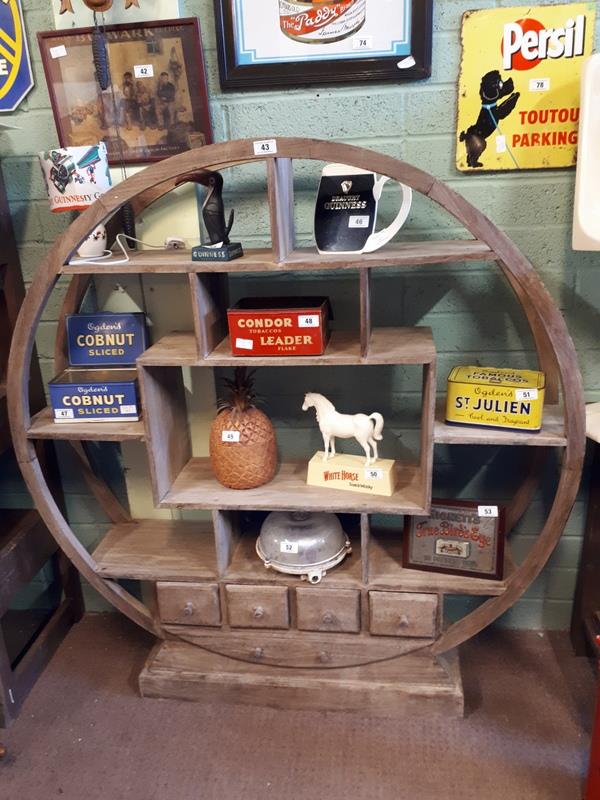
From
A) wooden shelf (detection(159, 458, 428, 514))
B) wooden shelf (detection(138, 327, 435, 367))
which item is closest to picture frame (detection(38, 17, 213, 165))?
wooden shelf (detection(138, 327, 435, 367))

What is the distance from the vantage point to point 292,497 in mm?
1727

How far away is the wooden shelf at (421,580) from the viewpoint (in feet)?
5.66

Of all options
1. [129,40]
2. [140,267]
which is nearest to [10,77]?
[129,40]

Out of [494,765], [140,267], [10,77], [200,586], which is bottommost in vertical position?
[494,765]

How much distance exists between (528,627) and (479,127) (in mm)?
1483

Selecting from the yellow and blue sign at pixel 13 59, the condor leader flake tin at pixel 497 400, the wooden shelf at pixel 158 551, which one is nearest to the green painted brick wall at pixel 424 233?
the yellow and blue sign at pixel 13 59

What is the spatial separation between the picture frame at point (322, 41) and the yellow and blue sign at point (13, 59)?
1.72ft

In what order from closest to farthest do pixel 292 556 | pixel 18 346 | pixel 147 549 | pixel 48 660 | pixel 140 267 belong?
pixel 140 267 < pixel 18 346 < pixel 292 556 < pixel 147 549 < pixel 48 660

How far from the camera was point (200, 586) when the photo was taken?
1.84m

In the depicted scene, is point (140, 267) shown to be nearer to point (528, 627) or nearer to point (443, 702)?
point (443, 702)

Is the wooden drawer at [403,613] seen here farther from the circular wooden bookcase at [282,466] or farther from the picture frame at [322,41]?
the picture frame at [322,41]

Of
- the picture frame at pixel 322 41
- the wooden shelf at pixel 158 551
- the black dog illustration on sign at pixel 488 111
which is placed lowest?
the wooden shelf at pixel 158 551

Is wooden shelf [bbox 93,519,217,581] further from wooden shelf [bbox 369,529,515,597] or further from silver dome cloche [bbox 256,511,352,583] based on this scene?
wooden shelf [bbox 369,529,515,597]

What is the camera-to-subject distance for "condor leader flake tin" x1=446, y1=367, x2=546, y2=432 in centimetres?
156
